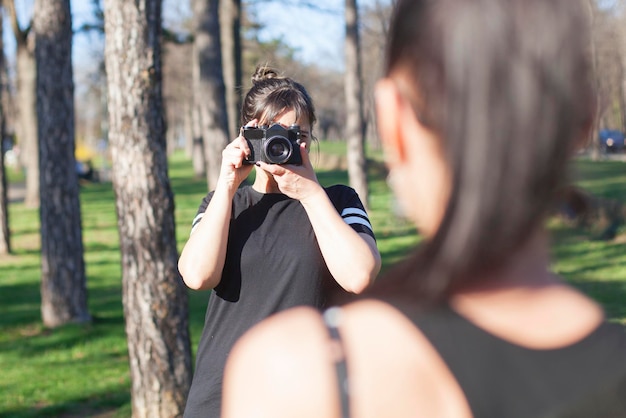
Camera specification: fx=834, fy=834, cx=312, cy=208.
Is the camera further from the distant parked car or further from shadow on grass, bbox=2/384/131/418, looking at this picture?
the distant parked car

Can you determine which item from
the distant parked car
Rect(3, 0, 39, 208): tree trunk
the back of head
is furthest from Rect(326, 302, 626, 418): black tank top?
the distant parked car

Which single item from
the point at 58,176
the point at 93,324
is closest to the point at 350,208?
the point at 93,324

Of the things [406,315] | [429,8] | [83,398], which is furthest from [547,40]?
[83,398]

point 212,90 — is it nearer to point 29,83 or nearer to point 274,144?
point 29,83

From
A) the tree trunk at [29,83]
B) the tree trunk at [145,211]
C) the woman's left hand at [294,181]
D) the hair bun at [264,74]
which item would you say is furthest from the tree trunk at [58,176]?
the tree trunk at [29,83]

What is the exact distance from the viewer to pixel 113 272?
41.9 ft

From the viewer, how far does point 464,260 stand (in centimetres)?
107

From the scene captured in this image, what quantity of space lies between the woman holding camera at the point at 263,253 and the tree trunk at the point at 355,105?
13.5 meters

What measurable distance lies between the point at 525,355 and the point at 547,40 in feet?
1.34

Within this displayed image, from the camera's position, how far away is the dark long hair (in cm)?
104

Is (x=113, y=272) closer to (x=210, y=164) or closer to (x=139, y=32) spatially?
(x=210, y=164)

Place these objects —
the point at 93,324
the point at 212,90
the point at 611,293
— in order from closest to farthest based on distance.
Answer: the point at 93,324 < the point at 611,293 < the point at 212,90

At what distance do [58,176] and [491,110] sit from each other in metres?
9.10

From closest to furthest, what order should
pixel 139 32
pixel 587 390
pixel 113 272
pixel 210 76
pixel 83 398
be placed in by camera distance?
1. pixel 587 390
2. pixel 139 32
3. pixel 83 398
4. pixel 113 272
5. pixel 210 76
